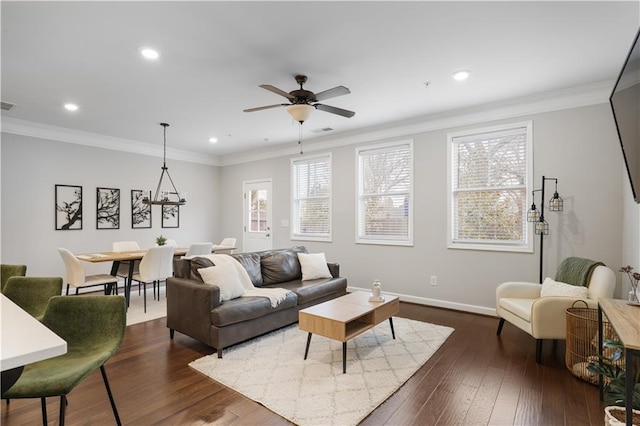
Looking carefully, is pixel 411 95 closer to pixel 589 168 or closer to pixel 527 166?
pixel 527 166

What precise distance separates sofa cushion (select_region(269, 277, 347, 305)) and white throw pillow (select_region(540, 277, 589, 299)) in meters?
2.27

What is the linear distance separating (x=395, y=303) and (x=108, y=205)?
208 inches

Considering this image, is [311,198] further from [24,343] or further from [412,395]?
[24,343]

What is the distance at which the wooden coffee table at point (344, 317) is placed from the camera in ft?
8.78

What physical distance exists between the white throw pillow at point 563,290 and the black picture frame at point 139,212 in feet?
21.1

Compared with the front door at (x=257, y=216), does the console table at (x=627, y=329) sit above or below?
below

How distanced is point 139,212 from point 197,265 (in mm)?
3685

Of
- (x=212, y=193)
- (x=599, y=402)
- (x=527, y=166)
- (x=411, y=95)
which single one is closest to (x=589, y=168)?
(x=527, y=166)

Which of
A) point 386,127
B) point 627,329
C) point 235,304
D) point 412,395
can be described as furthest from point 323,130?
point 627,329

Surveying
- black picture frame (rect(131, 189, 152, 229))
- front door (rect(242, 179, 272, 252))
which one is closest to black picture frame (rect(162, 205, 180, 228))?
black picture frame (rect(131, 189, 152, 229))

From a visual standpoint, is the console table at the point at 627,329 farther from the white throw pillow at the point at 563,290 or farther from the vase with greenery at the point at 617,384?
the white throw pillow at the point at 563,290

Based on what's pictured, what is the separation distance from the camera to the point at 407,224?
197 inches

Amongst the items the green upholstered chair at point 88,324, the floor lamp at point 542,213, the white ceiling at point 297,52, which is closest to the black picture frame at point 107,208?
the white ceiling at point 297,52

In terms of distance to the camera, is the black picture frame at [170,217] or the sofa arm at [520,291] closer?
the sofa arm at [520,291]
